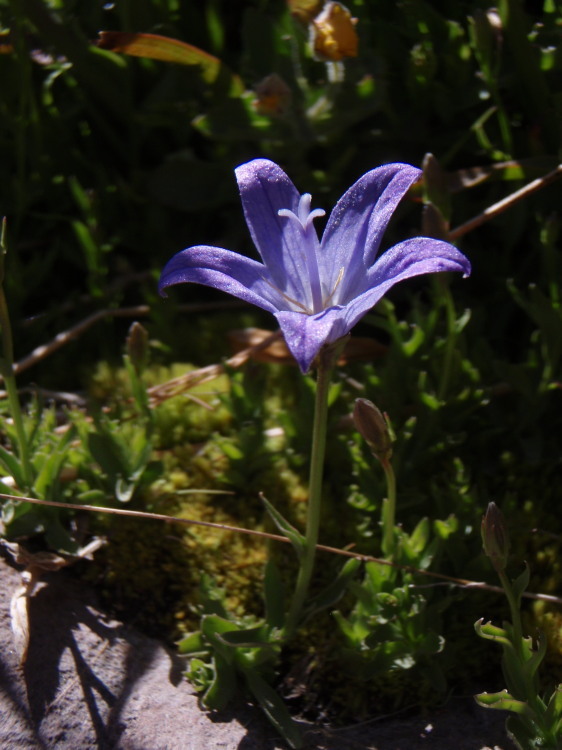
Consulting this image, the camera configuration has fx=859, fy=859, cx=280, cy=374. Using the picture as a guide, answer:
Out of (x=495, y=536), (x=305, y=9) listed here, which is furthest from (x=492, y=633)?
(x=305, y=9)

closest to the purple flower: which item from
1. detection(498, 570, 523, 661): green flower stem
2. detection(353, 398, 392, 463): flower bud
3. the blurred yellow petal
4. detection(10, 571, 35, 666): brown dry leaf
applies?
detection(353, 398, 392, 463): flower bud

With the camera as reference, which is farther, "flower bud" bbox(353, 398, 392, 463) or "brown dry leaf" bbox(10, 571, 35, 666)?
"brown dry leaf" bbox(10, 571, 35, 666)

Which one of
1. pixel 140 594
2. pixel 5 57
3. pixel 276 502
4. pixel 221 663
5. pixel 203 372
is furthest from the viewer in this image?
pixel 5 57

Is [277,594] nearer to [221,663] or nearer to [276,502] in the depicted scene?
[221,663]

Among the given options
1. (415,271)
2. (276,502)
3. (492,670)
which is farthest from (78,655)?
(415,271)

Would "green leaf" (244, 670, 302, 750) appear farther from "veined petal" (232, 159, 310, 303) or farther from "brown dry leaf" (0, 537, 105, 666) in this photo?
"veined petal" (232, 159, 310, 303)

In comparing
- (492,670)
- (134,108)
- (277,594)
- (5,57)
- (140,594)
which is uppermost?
(5,57)

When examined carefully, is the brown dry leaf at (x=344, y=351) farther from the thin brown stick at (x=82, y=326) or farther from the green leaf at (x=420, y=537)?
the green leaf at (x=420, y=537)
